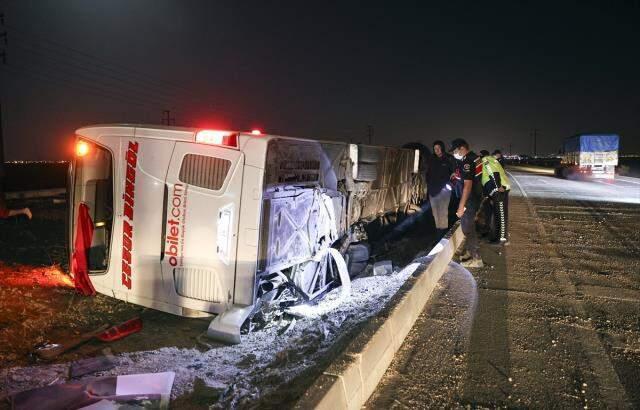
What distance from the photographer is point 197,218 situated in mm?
4090

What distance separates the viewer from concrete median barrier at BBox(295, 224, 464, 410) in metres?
2.39

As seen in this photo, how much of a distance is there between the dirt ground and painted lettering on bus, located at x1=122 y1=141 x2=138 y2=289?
714 mm

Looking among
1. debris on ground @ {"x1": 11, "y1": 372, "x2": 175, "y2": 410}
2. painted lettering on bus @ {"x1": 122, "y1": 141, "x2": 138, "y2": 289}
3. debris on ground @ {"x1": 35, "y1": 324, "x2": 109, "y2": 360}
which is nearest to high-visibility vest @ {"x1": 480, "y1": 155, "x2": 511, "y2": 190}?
painted lettering on bus @ {"x1": 122, "y1": 141, "x2": 138, "y2": 289}

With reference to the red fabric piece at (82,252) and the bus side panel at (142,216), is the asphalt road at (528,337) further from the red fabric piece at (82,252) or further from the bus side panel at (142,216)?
the red fabric piece at (82,252)

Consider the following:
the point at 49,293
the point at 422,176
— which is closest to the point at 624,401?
the point at 49,293

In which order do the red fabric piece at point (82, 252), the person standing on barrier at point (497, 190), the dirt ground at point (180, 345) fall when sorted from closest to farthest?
the dirt ground at point (180, 345) → the red fabric piece at point (82, 252) → the person standing on barrier at point (497, 190)

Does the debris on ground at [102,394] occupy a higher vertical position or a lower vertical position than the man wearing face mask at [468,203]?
lower

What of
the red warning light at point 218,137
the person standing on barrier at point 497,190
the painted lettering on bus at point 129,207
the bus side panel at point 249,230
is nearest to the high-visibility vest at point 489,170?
the person standing on barrier at point 497,190

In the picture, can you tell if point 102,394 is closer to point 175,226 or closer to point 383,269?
point 175,226

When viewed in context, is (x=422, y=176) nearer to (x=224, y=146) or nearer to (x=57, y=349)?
(x=224, y=146)

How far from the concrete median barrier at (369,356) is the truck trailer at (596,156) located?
2964cm

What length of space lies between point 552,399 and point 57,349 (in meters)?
3.91

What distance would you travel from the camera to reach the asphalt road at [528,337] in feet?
9.37

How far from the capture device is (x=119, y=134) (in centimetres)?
439
